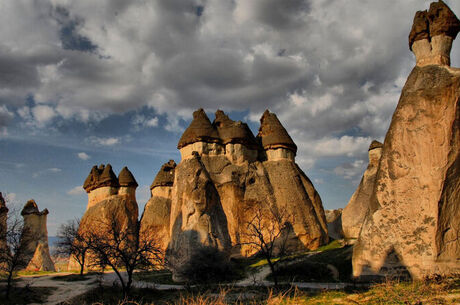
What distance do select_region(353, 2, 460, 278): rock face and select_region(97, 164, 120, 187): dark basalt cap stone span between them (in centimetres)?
2187

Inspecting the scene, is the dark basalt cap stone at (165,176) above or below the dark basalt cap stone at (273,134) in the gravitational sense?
below

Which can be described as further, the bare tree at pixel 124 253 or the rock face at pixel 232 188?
the rock face at pixel 232 188

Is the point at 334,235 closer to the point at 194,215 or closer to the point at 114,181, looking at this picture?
the point at 194,215

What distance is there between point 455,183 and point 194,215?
41.7ft

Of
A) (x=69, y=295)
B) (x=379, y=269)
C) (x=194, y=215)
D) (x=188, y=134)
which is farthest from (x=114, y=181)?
(x=379, y=269)

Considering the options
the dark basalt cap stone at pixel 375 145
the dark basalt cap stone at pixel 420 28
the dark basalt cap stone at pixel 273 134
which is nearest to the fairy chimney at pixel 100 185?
the dark basalt cap stone at pixel 273 134

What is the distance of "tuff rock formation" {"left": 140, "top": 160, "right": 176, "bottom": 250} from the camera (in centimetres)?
2609

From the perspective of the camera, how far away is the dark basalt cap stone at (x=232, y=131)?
2377cm

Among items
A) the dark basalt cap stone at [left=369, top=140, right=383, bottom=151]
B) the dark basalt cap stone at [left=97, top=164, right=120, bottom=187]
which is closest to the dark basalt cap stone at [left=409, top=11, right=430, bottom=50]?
the dark basalt cap stone at [left=369, top=140, right=383, bottom=151]

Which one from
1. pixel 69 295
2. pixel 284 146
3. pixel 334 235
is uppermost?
pixel 284 146

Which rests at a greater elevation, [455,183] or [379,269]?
[455,183]

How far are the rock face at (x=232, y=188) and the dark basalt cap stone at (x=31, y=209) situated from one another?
53.6 ft

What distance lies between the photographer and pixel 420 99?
1098 cm

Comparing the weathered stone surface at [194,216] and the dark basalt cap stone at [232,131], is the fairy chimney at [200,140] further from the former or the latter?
the weathered stone surface at [194,216]
